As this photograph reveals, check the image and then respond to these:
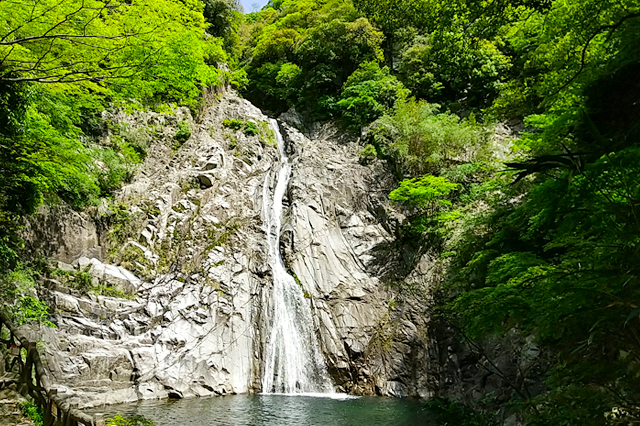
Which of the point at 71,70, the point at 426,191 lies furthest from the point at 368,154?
the point at 71,70

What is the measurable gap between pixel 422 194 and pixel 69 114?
1235 centimetres

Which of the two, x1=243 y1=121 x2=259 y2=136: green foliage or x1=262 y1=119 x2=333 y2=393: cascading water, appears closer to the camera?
x1=262 y1=119 x2=333 y2=393: cascading water

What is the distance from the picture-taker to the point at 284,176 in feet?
68.4

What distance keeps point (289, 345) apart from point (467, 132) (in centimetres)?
1222

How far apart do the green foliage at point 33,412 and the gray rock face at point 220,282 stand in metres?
4.31

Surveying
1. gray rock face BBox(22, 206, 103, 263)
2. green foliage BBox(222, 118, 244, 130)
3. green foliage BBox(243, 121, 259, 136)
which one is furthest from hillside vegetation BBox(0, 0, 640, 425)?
green foliage BBox(222, 118, 244, 130)

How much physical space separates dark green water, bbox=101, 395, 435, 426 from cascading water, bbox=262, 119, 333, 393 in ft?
3.85

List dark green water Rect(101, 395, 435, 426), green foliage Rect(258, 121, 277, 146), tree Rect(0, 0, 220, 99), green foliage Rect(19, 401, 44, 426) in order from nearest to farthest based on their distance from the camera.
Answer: tree Rect(0, 0, 220, 99)
green foliage Rect(19, 401, 44, 426)
dark green water Rect(101, 395, 435, 426)
green foliage Rect(258, 121, 277, 146)

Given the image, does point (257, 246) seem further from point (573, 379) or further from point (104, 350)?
point (573, 379)

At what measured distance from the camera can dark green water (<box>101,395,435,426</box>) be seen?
9.30 metres

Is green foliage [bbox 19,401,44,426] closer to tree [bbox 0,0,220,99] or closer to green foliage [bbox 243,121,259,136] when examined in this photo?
tree [bbox 0,0,220,99]

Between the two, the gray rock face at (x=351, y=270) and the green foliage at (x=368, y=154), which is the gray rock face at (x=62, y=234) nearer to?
the gray rock face at (x=351, y=270)

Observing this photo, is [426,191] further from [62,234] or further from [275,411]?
[62,234]

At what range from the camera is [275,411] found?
1051 cm
